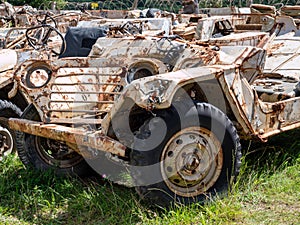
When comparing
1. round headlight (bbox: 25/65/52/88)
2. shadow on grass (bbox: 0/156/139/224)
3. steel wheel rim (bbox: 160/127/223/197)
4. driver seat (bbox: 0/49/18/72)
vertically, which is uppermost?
round headlight (bbox: 25/65/52/88)

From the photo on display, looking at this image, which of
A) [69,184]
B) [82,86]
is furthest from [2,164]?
[82,86]

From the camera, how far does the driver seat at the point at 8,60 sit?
6.28 metres

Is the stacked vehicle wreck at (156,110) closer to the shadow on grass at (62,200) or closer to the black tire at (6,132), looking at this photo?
the black tire at (6,132)

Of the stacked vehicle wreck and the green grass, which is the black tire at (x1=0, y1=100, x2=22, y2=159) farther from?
the green grass

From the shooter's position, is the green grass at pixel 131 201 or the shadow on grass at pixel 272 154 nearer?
the green grass at pixel 131 201

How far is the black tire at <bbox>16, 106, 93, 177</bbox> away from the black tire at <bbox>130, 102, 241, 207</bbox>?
1.27m

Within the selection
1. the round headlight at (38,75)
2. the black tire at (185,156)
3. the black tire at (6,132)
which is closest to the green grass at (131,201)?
the black tire at (185,156)

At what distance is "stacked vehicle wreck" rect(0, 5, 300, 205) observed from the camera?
3977mm

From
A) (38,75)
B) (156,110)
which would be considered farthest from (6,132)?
(156,110)

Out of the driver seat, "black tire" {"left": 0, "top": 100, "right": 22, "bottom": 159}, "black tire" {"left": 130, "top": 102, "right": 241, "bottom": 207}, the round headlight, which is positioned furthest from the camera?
the driver seat

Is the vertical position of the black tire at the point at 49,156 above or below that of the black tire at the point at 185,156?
below

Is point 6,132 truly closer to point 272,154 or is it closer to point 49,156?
point 49,156

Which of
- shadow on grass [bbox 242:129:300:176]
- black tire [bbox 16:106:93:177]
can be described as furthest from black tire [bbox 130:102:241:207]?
black tire [bbox 16:106:93:177]

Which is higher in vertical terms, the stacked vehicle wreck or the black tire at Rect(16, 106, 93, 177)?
the stacked vehicle wreck
